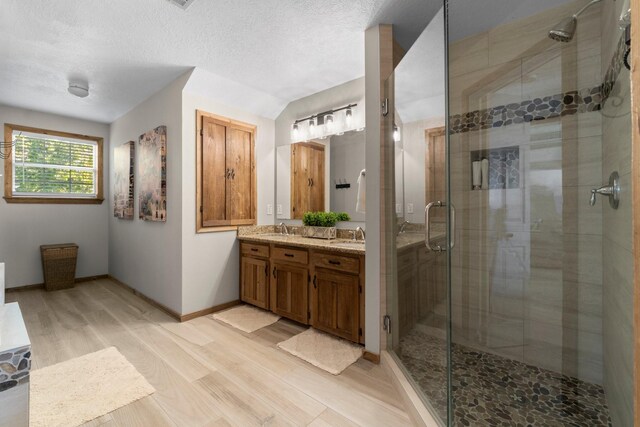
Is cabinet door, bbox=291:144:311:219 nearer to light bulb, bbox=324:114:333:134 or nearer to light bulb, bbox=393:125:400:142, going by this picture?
light bulb, bbox=324:114:333:134

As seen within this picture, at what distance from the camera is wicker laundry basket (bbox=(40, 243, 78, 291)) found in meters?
3.95

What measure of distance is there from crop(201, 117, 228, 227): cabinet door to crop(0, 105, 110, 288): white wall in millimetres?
2763

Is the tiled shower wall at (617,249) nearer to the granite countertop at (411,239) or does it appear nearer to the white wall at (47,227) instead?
the granite countertop at (411,239)

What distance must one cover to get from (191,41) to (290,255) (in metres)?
2.06

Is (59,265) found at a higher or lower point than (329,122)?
lower

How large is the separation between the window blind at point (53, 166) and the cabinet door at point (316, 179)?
12.3 feet

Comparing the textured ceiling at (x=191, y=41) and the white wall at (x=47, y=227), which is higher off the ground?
the textured ceiling at (x=191, y=41)

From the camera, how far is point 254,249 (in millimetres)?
3219

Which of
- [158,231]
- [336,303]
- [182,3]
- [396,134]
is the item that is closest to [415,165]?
[396,134]

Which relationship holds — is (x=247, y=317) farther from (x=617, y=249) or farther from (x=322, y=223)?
(x=617, y=249)

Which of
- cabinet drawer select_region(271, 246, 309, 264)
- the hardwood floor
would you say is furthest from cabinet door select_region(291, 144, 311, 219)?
the hardwood floor

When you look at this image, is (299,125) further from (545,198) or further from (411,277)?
(545,198)

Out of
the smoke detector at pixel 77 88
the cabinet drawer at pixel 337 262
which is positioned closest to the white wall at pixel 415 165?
the cabinet drawer at pixel 337 262

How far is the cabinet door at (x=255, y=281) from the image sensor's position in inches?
122
